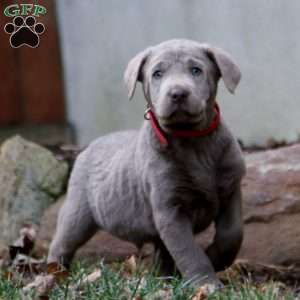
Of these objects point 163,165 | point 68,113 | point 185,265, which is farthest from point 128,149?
point 68,113

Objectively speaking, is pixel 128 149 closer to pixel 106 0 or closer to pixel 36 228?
pixel 36 228

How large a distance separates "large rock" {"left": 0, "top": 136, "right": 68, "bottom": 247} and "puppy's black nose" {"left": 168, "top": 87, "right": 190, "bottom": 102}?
3.16 metres

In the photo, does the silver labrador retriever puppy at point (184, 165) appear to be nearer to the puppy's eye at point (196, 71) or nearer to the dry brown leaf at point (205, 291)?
the puppy's eye at point (196, 71)

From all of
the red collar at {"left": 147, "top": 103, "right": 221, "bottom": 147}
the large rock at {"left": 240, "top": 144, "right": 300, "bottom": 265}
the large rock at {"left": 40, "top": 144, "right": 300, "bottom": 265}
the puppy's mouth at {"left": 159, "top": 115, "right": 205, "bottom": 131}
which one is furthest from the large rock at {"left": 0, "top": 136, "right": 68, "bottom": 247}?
the puppy's mouth at {"left": 159, "top": 115, "right": 205, "bottom": 131}

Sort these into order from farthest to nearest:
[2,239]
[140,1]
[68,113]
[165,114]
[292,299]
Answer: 1. [68,113]
2. [140,1]
3. [2,239]
4. [165,114]
5. [292,299]

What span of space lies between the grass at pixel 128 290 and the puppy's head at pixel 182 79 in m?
0.88

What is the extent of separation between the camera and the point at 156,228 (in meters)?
5.64

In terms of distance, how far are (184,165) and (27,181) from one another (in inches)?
115

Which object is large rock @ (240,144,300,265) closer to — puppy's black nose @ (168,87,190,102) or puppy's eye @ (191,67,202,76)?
puppy's eye @ (191,67,202,76)

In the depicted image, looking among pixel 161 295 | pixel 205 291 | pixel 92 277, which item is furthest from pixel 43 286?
pixel 205 291

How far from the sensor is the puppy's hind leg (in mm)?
6328

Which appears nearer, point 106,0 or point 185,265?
point 185,265

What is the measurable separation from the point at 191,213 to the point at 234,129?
242 centimetres

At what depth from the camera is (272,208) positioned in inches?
251
